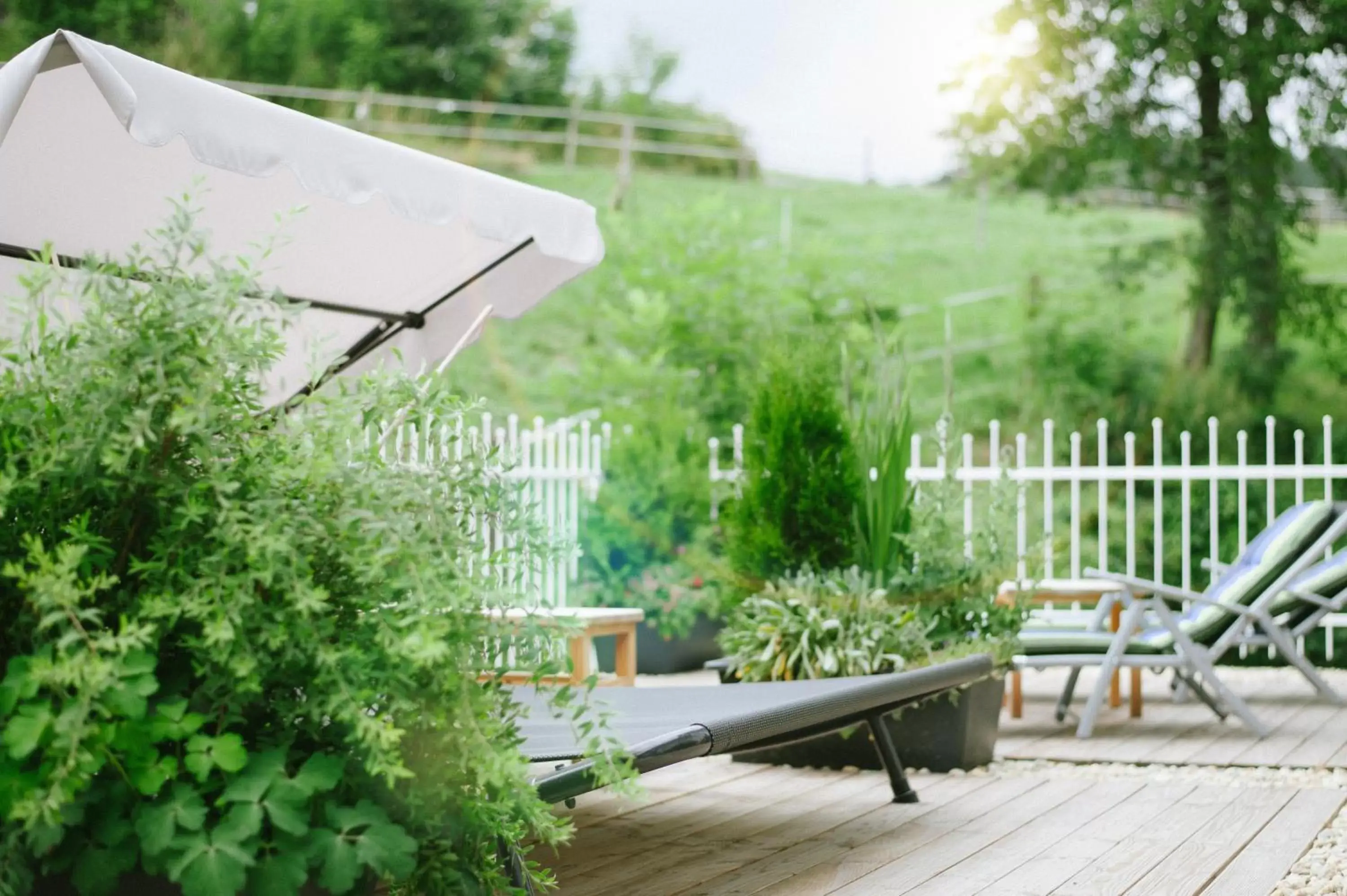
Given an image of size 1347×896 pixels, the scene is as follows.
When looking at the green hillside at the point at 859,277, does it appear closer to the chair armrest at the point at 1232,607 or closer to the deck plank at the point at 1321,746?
the chair armrest at the point at 1232,607

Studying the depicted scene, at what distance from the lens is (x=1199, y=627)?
5109 millimetres

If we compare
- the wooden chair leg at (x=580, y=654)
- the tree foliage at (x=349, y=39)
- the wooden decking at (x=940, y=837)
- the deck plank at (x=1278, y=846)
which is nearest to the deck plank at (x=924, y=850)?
the wooden decking at (x=940, y=837)

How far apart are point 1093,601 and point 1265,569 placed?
80 centimetres

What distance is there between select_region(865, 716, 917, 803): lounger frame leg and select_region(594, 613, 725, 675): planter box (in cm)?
335

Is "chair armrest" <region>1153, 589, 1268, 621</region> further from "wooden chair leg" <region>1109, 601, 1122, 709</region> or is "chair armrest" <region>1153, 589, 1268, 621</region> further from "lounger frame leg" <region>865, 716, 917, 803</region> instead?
"lounger frame leg" <region>865, 716, 917, 803</region>

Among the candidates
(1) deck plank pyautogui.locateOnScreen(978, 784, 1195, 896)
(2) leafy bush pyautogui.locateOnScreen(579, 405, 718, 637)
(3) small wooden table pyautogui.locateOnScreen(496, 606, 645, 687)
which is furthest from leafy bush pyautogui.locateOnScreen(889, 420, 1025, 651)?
(2) leafy bush pyautogui.locateOnScreen(579, 405, 718, 637)

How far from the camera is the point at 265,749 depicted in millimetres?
1709

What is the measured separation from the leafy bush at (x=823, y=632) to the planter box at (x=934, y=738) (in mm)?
224

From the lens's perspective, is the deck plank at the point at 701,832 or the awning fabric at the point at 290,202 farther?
the deck plank at the point at 701,832

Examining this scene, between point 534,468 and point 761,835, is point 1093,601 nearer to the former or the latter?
point 761,835

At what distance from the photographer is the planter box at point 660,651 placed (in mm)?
7133

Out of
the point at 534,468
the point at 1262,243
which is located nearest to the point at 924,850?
the point at 534,468

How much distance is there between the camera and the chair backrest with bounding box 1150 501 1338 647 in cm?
512

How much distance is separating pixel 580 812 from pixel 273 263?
1862 mm
